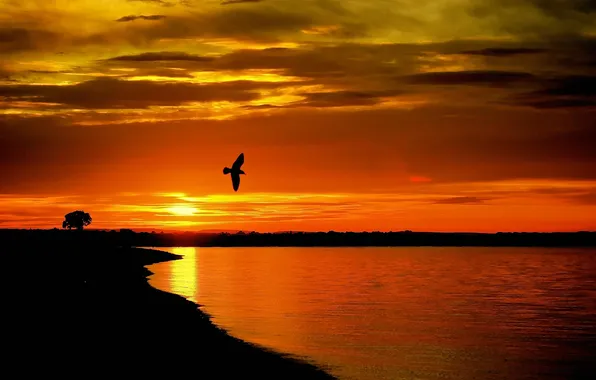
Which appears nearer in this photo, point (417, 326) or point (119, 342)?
point (119, 342)

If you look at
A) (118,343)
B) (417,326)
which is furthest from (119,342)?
(417,326)

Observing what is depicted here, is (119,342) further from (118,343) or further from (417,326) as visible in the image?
(417,326)

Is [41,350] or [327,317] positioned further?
[327,317]

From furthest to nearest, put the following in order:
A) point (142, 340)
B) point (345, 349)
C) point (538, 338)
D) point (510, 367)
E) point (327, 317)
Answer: point (327, 317), point (538, 338), point (345, 349), point (510, 367), point (142, 340)

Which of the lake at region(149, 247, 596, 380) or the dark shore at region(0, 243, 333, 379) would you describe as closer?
the dark shore at region(0, 243, 333, 379)

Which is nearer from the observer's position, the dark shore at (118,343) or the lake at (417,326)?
the dark shore at (118,343)

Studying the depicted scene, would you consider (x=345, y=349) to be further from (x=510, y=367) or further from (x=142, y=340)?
(x=142, y=340)

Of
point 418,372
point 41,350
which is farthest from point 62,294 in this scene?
point 418,372

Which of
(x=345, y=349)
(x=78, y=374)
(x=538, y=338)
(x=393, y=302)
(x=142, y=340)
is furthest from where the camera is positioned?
(x=393, y=302)

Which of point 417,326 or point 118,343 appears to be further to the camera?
point 417,326

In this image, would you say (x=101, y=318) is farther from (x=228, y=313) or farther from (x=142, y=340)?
(x=228, y=313)

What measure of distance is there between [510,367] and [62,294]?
27822 mm

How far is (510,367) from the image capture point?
38188 mm

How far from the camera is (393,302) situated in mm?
72062
